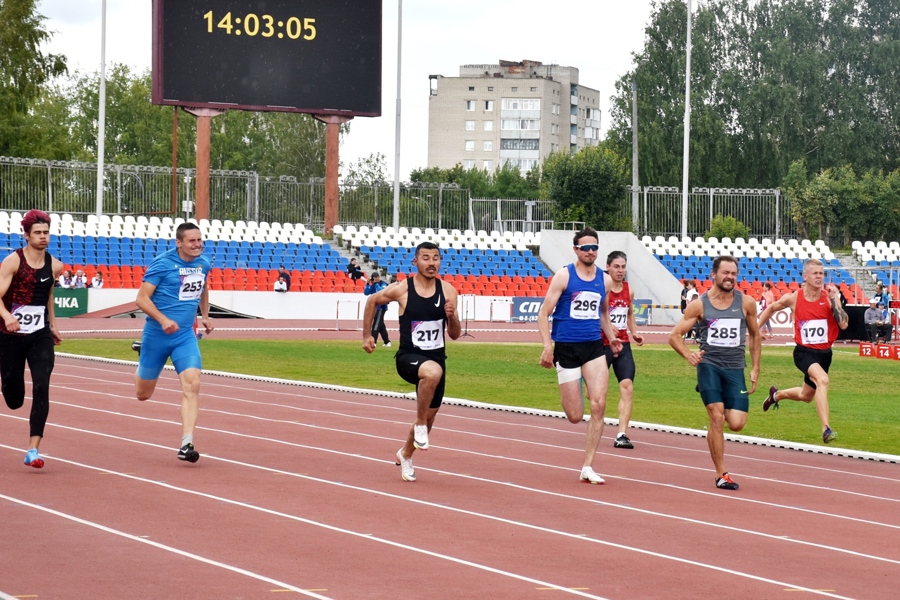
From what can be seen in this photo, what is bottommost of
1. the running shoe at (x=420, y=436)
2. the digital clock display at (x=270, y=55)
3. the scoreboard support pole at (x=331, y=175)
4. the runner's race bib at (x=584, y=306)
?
the running shoe at (x=420, y=436)

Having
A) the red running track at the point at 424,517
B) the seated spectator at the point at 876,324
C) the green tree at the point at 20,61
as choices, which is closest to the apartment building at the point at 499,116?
the green tree at the point at 20,61

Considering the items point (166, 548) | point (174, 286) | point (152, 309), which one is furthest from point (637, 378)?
point (166, 548)

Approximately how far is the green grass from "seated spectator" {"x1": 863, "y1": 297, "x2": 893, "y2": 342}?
1.44m

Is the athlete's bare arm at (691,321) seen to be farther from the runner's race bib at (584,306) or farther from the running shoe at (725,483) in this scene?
the running shoe at (725,483)

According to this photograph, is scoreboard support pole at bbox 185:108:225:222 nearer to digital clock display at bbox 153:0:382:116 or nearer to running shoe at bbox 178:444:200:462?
digital clock display at bbox 153:0:382:116

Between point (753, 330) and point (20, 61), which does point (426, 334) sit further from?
point (20, 61)

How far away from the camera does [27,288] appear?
10.8 meters

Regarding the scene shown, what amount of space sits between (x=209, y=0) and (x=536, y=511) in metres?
35.4

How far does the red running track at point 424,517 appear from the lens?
7195 millimetres

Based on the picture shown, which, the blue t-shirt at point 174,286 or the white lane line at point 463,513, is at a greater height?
the blue t-shirt at point 174,286

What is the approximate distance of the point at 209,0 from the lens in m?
42.6

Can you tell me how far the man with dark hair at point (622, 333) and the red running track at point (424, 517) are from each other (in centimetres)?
42

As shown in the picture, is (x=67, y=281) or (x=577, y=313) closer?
(x=577, y=313)

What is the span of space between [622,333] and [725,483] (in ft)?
11.5
